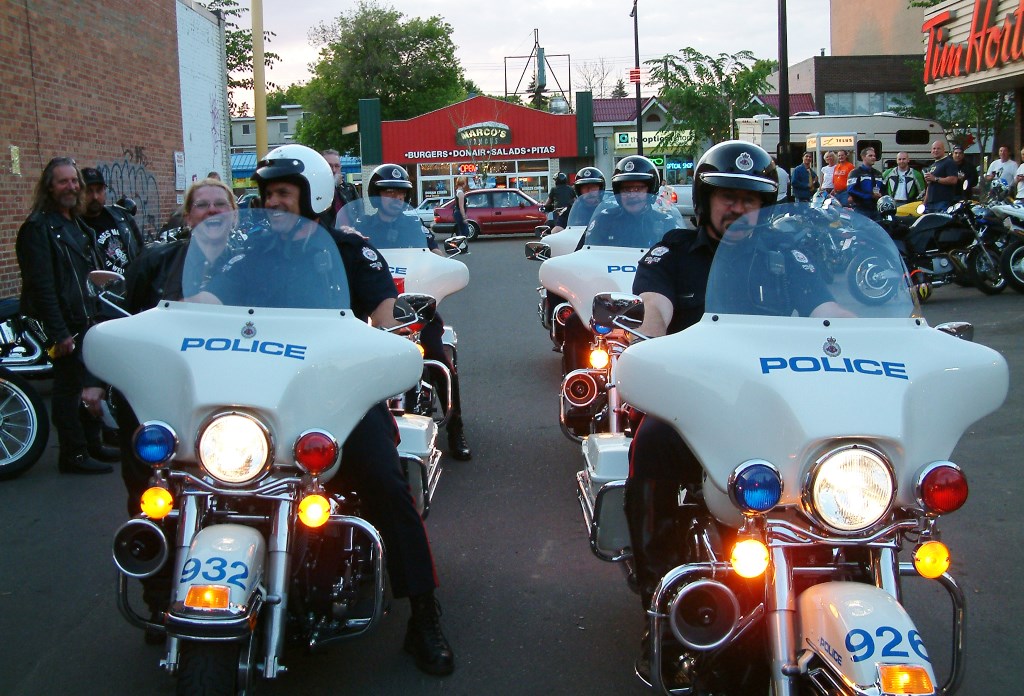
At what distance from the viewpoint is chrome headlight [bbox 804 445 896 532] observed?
2.74 meters

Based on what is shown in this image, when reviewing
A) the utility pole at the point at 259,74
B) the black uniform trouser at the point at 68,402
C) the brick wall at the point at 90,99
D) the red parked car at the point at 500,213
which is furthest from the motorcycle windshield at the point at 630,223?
the red parked car at the point at 500,213

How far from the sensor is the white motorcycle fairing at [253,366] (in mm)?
3170

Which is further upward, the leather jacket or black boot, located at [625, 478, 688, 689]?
the leather jacket

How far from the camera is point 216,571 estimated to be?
9.74 feet

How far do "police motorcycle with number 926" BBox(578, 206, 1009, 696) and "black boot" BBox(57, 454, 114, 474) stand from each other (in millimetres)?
4728

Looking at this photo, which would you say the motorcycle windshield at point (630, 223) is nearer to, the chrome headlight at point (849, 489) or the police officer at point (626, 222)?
the police officer at point (626, 222)

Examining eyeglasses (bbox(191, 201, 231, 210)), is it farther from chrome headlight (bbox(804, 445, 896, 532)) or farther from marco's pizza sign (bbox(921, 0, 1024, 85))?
marco's pizza sign (bbox(921, 0, 1024, 85))

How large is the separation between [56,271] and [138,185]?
12672mm

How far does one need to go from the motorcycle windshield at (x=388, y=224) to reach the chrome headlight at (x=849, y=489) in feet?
16.3

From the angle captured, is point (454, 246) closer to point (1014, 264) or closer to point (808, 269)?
point (808, 269)

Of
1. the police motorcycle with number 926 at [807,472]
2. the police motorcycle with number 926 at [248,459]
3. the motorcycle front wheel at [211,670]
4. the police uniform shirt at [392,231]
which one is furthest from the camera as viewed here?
the police uniform shirt at [392,231]

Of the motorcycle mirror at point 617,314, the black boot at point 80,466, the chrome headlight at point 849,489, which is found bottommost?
the black boot at point 80,466

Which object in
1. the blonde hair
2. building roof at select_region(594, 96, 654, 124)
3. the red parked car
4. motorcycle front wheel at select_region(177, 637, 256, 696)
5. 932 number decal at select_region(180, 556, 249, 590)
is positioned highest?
building roof at select_region(594, 96, 654, 124)

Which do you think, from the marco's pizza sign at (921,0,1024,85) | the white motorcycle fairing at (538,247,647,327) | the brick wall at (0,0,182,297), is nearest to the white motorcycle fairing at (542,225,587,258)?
the white motorcycle fairing at (538,247,647,327)
